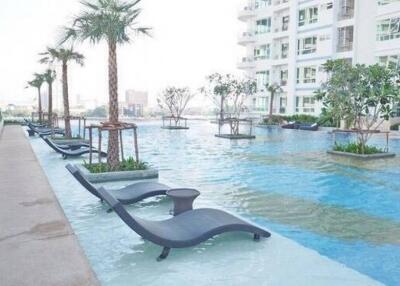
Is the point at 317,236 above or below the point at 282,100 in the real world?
below

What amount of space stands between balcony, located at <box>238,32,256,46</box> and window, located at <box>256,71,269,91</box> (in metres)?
4.39

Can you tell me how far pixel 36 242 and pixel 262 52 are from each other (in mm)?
47814

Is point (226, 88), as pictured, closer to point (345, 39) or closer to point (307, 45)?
point (307, 45)

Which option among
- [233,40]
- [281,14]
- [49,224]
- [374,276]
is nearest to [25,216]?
[49,224]

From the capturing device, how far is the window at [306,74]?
137 feet

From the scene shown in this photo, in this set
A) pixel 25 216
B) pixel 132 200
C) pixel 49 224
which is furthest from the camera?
pixel 132 200

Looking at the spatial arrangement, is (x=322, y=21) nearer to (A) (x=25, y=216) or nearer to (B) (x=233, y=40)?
(B) (x=233, y=40)

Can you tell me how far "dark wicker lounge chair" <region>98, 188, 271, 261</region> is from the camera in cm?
496

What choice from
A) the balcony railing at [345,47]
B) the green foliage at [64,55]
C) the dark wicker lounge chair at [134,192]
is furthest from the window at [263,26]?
the dark wicker lounge chair at [134,192]

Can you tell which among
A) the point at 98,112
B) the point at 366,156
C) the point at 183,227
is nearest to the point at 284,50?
the point at 98,112

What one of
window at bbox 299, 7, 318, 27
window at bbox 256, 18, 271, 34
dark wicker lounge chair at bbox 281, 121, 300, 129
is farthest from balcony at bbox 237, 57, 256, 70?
dark wicker lounge chair at bbox 281, 121, 300, 129

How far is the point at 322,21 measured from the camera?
40.2m

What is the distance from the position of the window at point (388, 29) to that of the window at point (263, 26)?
59.0 ft

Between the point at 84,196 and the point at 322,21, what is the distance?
121 feet
